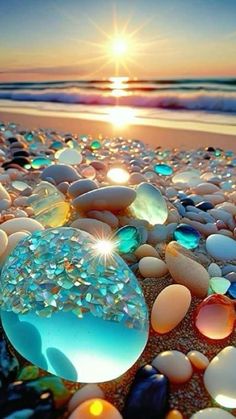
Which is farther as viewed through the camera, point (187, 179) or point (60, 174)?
point (187, 179)

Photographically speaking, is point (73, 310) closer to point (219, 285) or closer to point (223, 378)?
point (223, 378)

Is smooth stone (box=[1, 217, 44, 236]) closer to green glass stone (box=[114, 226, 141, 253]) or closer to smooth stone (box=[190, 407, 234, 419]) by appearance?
green glass stone (box=[114, 226, 141, 253])

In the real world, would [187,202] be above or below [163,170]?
below

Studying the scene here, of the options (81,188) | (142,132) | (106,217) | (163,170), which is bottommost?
(106,217)

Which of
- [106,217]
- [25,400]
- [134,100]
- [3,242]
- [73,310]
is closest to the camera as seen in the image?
[25,400]

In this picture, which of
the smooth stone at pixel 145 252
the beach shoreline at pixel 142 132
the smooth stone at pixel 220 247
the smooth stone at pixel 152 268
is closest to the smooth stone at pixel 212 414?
the smooth stone at pixel 152 268

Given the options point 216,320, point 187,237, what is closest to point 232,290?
point 216,320

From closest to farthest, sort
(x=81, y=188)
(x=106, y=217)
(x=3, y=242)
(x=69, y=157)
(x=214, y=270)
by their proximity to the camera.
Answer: (x=3, y=242)
(x=214, y=270)
(x=106, y=217)
(x=81, y=188)
(x=69, y=157)

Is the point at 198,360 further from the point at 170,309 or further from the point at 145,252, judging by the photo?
the point at 145,252
